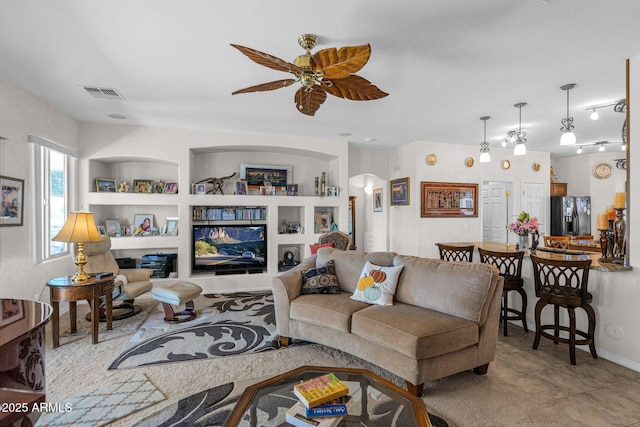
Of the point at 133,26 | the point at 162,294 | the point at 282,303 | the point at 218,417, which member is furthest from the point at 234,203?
the point at 218,417

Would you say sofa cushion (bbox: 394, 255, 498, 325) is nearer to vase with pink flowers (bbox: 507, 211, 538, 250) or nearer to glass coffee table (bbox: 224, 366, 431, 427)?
glass coffee table (bbox: 224, 366, 431, 427)

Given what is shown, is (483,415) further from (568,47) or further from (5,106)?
(5,106)

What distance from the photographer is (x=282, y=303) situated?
304 centimetres

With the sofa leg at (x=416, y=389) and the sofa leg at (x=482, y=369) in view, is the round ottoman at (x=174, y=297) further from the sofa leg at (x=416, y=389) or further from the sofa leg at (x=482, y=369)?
the sofa leg at (x=482, y=369)

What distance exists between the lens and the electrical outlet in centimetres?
273

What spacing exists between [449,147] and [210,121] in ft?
14.0

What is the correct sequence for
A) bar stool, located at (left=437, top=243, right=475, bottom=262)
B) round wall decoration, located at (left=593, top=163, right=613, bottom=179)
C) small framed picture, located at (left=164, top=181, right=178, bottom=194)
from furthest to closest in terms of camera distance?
round wall decoration, located at (left=593, top=163, right=613, bottom=179) → small framed picture, located at (left=164, top=181, right=178, bottom=194) → bar stool, located at (left=437, top=243, right=475, bottom=262)

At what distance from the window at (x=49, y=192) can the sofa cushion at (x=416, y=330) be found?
3803mm

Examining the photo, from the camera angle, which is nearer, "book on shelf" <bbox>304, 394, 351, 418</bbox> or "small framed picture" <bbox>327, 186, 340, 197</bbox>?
"book on shelf" <bbox>304, 394, 351, 418</bbox>

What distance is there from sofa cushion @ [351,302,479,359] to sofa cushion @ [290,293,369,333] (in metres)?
0.10

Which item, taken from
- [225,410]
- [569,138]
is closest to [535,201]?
[569,138]

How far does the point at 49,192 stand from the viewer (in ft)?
13.3

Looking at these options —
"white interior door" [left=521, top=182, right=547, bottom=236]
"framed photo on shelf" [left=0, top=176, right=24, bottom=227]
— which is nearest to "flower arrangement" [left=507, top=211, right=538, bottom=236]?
"white interior door" [left=521, top=182, right=547, bottom=236]

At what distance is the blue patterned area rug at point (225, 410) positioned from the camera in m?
1.52
